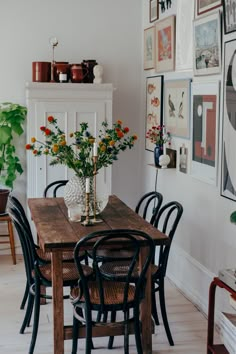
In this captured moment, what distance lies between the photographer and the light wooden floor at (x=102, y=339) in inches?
149

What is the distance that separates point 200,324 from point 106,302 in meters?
1.12

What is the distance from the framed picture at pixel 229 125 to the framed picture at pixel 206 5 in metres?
0.33

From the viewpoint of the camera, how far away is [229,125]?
3.79m

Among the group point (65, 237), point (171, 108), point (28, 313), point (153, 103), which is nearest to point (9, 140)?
point (153, 103)

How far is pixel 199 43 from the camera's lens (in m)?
4.25

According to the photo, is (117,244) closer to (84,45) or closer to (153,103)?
(153,103)

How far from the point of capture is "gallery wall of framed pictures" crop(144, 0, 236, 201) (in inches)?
149

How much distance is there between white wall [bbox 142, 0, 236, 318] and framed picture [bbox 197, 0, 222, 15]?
25 centimetres

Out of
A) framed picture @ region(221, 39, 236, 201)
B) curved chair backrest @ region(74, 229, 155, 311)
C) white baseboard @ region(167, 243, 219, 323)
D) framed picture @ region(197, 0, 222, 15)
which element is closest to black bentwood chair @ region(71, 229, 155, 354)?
curved chair backrest @ region(74, 229, 155, 311)

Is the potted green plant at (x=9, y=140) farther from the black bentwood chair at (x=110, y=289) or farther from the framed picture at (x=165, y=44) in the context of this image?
the black bentwood chair at (x=110, y=289)

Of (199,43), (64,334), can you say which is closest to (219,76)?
(199,43)

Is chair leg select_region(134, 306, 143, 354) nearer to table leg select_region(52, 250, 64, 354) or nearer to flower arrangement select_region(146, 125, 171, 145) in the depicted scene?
table leg select_region(52, 250, 64, 354)

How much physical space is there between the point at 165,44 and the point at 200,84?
0.91m

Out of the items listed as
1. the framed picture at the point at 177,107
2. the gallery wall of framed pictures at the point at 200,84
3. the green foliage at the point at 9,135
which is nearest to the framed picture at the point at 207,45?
the gallery wall of framed pictures at the point at 200,84
